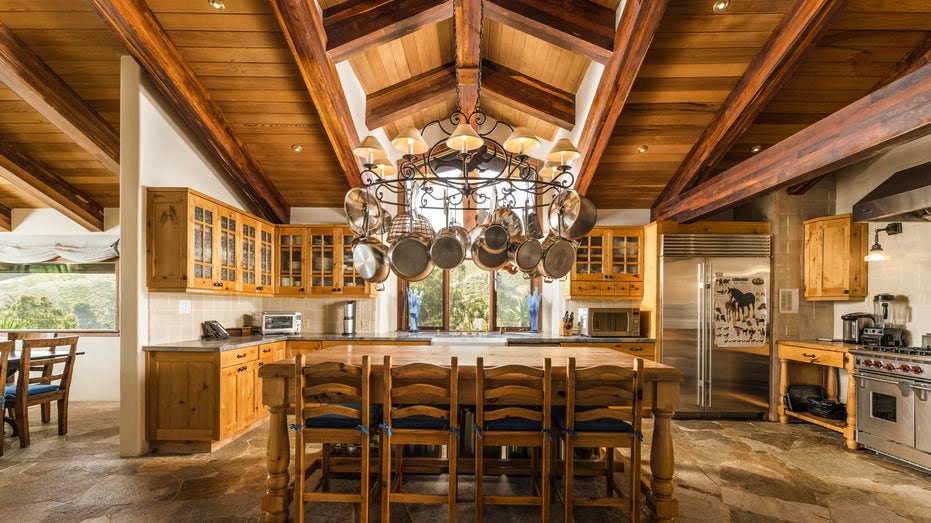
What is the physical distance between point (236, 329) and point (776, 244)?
19.5 feet

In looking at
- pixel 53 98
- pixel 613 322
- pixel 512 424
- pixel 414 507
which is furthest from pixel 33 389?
pixel 613 322

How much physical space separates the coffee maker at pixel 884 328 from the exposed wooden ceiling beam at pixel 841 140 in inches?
69.6

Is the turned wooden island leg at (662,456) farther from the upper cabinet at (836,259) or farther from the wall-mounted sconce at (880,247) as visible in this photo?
the upper cabinet at (836,259)

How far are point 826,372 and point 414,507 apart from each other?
464cm

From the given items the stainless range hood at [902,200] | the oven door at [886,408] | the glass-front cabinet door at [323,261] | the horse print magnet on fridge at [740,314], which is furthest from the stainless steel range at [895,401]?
the glass-front cabinet door at [323,261]

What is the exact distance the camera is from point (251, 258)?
4.88 m

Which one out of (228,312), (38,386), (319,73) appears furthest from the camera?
(228,312)

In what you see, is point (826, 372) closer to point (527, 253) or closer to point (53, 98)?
point (527, 253)

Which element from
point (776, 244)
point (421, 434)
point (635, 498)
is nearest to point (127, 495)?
point (421, 434)

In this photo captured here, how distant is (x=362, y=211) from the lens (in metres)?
2.95

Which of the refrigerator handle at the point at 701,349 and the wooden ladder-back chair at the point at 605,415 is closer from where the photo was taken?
the wooden ladder-back chair at the point at 605,415

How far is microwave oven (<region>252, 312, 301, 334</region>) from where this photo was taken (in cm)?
504

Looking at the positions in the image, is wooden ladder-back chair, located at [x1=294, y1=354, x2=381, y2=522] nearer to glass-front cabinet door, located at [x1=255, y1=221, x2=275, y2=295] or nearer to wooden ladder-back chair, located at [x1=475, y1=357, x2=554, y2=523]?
wooden ladder-back chair, located at [x1=475, y1=357, x2=554, y2=523]

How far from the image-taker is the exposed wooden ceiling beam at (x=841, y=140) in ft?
7.65
